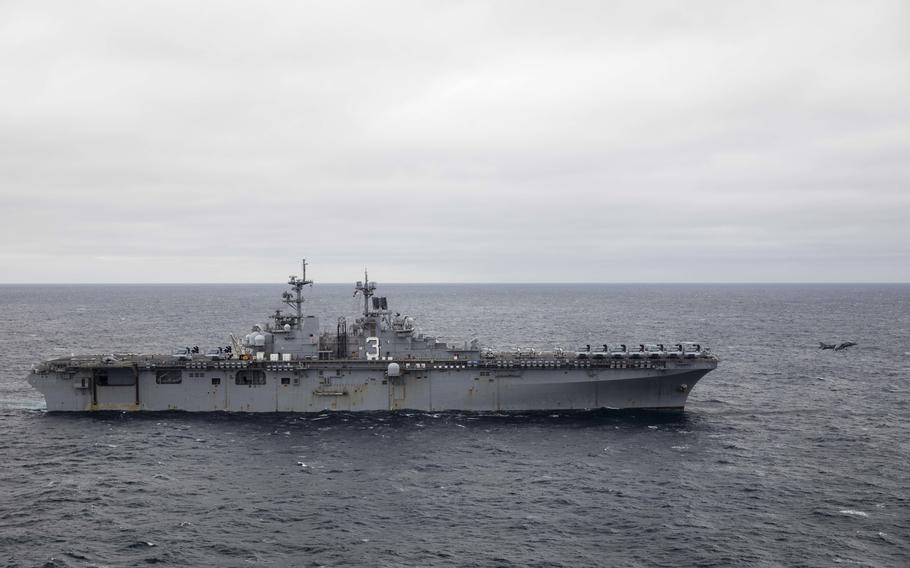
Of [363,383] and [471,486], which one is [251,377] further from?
[471,486]

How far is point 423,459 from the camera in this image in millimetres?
41688

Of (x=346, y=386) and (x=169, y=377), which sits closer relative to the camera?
(x=346, y=386)

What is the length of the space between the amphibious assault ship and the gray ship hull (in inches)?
3.1

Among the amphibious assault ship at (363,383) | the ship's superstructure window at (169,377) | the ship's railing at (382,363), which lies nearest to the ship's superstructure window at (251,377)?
the amphibious assault ship at (363,383)

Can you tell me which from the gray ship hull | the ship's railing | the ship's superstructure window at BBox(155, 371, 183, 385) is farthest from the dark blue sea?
the ship's railing

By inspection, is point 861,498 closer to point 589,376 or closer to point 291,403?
point 589,376

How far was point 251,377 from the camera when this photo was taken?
5278 cm

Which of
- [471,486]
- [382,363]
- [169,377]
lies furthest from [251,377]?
[471,486]

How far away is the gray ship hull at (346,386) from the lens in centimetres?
5228

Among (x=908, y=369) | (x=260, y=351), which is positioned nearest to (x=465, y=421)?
(x=260, y=351)

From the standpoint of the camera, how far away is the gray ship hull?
52.3 metres

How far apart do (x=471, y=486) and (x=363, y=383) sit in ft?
58.6

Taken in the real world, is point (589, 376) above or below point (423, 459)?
above

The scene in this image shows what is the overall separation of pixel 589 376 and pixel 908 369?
1806 inches
